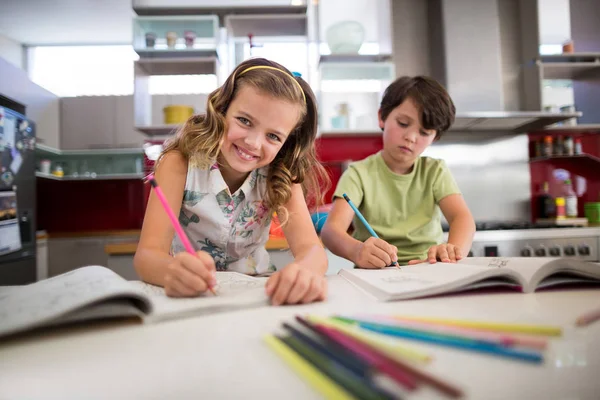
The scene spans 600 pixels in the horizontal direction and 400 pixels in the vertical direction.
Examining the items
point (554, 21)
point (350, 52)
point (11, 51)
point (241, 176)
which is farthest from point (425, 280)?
point (11, 51)

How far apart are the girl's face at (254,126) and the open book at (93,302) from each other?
0.38 m

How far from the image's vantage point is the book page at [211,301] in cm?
43

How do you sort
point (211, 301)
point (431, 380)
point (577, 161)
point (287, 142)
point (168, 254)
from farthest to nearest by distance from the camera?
point (577, 161), point (287, 142), point (168, 254), point (211, 301), point (431, 380)

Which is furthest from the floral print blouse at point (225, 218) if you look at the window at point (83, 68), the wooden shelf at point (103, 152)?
the window at point (83, 68)

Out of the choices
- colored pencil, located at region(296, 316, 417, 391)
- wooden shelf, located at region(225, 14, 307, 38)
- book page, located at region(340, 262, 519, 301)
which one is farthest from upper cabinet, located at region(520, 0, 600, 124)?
colored pencil, located at region(296, 316, 417, 391)

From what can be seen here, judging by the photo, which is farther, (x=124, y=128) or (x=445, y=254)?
(x=124, y=128)

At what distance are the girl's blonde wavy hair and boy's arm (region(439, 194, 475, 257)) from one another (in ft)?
1.41

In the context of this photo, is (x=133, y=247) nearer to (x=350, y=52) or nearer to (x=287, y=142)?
(x=287, y=142)

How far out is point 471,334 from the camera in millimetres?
318

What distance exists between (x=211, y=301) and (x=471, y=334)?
297 mm

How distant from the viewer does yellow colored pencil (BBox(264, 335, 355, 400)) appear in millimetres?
221

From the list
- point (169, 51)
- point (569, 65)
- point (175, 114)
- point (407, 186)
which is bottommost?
point (407, 186)

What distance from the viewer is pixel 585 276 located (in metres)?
0.57

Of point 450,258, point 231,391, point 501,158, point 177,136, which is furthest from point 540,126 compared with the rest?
point 231,391
